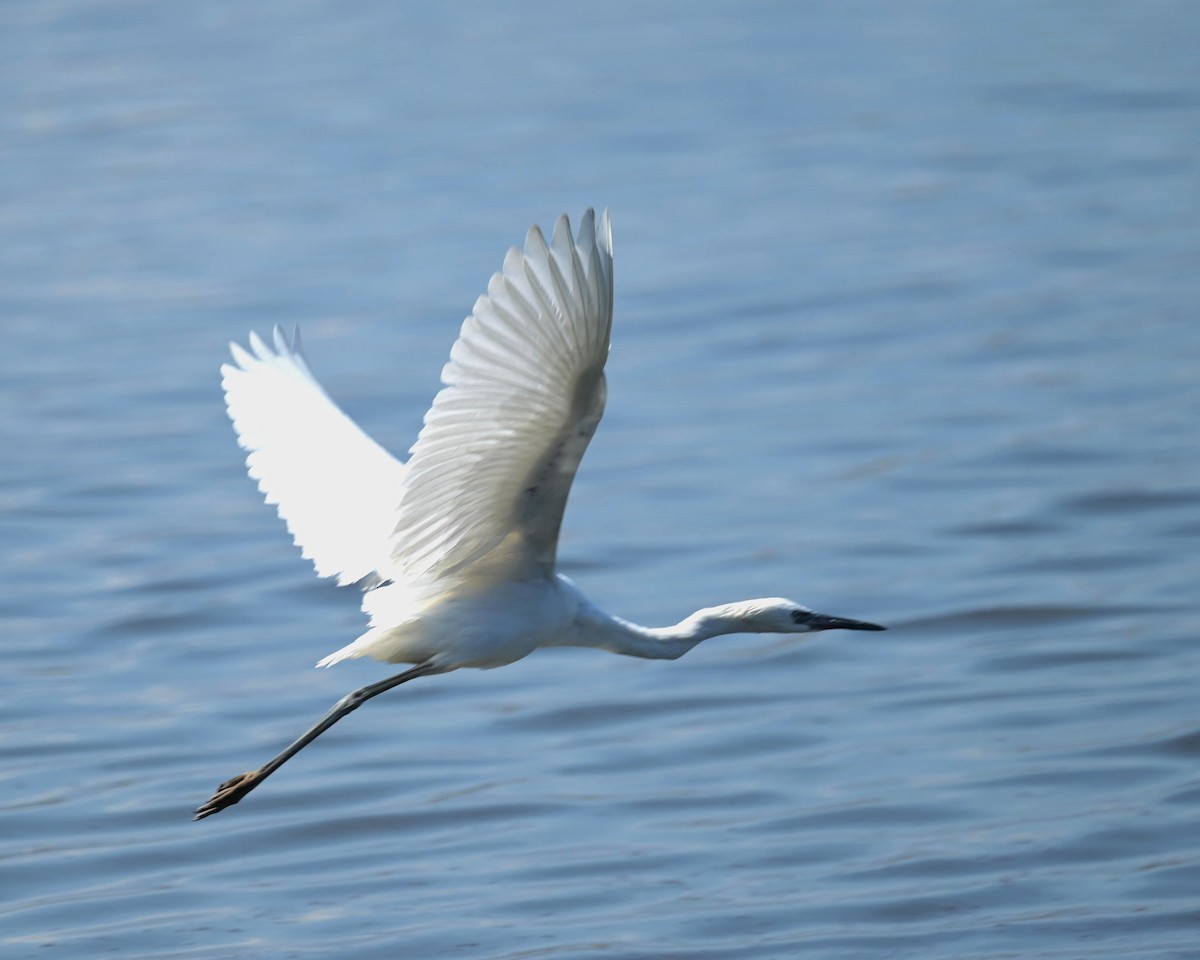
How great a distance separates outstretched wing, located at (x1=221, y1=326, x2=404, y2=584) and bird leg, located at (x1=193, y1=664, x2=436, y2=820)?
17.5 inches

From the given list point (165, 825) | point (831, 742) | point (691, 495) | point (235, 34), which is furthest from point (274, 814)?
point (235, 34)

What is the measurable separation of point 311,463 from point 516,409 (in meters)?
1.95

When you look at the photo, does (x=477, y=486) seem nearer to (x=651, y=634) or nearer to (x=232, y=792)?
(x=651, y=634)

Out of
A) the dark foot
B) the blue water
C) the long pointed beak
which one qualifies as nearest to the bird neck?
the long pointed beak

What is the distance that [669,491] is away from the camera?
11578mm

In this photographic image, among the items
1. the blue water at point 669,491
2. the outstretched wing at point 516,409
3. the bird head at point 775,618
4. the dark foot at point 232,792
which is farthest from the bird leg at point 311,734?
the bird head at point 775,618

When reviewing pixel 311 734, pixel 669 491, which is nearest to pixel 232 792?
pixel 311 734

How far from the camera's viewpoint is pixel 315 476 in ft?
24.7

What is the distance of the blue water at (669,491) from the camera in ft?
24.9

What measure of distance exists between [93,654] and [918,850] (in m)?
4.17

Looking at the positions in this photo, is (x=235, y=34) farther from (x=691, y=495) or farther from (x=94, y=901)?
(x=94, y=901)

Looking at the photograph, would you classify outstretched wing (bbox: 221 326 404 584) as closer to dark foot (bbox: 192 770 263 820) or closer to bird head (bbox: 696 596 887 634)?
dark foot (bbox: 192 770 263 820)

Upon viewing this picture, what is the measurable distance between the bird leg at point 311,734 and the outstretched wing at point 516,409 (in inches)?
17.3

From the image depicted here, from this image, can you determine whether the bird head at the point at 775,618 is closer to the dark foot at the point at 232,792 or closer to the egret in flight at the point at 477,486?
the egret in flight at the point at 477,486
